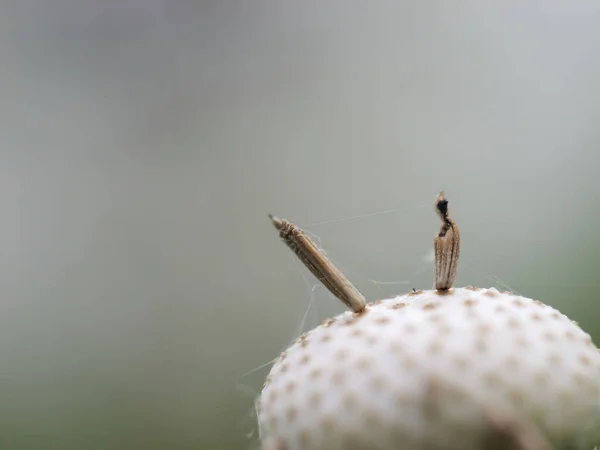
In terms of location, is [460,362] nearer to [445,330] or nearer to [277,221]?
[445,330]

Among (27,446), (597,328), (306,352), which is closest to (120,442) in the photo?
(27,446)

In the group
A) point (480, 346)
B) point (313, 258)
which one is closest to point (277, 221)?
point (313, 258)

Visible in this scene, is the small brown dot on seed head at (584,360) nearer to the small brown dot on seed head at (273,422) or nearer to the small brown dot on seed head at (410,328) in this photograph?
the small brown dot on seed head at (410,328)

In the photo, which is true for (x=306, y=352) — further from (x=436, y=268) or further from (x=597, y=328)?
(x=597, y=328)

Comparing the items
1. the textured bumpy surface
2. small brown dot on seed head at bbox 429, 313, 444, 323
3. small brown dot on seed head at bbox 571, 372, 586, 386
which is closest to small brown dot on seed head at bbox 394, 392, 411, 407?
the textured bumpy surface

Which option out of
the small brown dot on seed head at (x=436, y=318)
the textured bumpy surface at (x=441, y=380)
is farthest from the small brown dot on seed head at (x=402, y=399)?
the small brown dot on seed head at (x=436, y=318)

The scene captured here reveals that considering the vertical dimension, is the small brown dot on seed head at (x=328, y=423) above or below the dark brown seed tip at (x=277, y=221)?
below

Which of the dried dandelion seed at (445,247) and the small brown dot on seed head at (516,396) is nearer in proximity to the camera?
the small brown dot on seed head at (516,396)

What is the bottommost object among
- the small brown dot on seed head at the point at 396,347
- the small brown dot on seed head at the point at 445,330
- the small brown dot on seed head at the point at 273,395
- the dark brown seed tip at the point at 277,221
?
the small brown dot on seed head at the point at 273,395
